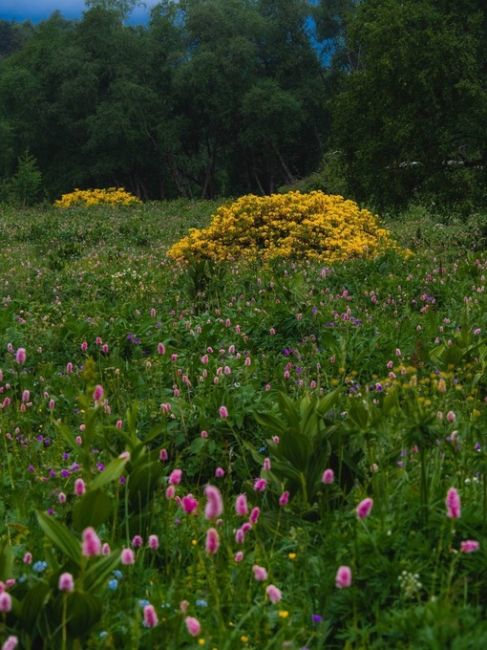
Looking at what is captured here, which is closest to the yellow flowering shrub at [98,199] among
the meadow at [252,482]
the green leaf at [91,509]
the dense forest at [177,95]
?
the dense forest at [177,95]

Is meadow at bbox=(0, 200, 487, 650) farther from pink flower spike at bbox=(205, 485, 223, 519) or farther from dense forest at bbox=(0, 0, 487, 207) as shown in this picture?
dense forest at bbox=(0, 0, 487, 207)

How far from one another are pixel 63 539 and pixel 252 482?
1663 millimetres

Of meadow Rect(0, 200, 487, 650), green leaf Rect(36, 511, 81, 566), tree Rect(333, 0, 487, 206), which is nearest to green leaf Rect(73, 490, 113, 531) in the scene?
meadow Rect(0, 200, 487, 650)

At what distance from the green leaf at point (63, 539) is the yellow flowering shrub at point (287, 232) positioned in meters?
11.3

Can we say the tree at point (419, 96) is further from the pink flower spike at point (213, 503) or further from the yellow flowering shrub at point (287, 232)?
the pink flower spike at point (213, 503)

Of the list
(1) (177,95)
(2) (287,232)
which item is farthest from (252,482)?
(1) (177,95)

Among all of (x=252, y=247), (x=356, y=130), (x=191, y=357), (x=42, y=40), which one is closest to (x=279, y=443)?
(x=191, y=357)

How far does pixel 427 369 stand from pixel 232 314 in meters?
3.27

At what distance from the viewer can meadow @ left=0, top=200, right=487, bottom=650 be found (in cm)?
240

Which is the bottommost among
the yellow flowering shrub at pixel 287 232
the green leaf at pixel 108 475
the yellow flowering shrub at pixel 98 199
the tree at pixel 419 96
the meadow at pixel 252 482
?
the meadow at pixel 252 482

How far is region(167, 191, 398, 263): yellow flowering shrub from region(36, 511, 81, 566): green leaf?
444 inches

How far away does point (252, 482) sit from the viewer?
3.93 meters

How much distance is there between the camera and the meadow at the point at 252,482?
7.89 feet

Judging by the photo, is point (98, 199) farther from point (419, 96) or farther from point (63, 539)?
point (63, 539)
